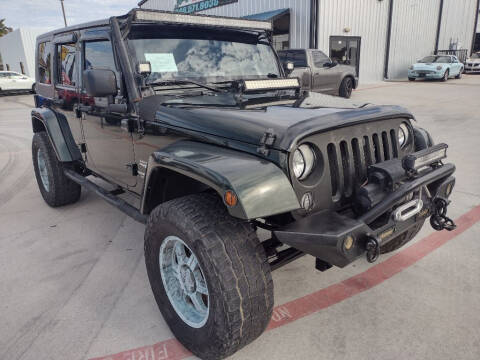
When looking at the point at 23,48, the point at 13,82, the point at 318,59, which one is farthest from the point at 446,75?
the point at 23,48

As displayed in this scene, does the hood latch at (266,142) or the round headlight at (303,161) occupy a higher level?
the hood latch at (266,142)

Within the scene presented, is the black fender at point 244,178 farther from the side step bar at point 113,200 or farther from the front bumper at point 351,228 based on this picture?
the side step bar at point 113,200

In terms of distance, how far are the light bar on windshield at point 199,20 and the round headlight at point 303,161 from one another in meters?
1.55

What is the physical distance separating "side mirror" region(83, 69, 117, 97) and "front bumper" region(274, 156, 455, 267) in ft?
5.18

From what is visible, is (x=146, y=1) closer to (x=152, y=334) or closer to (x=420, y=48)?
(x=420, y=48)

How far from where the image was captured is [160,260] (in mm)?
2277

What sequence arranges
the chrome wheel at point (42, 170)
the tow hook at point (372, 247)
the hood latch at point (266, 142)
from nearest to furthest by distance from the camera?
the tow hook at point (372, 247) → the hood latch at point (266, 142) → the chrome wheel at point (42, 170)

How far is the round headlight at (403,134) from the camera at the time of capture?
106 inches

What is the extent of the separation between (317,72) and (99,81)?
33.0 feet

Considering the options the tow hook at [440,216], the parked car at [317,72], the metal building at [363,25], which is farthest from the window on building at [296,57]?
the tow hook at [440,216]

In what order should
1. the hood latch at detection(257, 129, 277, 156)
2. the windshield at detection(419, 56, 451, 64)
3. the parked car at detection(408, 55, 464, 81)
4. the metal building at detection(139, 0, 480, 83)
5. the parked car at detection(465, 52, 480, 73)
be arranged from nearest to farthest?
the hood latch at detection(257, 129, 277, 156)
the metal building at detection(139, 0, 480, 83)
the parked car at detection(408, 55, 464, 81)
the windshield at detection(419, 56, 451, 64)
the parked car at detection(465, 52, 480, 73)

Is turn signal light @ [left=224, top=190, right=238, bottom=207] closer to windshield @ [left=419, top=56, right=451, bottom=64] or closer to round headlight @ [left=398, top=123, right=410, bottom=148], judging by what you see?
round headlight @ [left=398, top=123, right=410, bottom=148]

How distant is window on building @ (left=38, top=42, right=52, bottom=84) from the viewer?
4141 millimetres

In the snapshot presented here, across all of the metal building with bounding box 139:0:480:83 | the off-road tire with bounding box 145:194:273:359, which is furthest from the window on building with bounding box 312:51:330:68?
the off-road tire with bounding box 145:194:273:359
